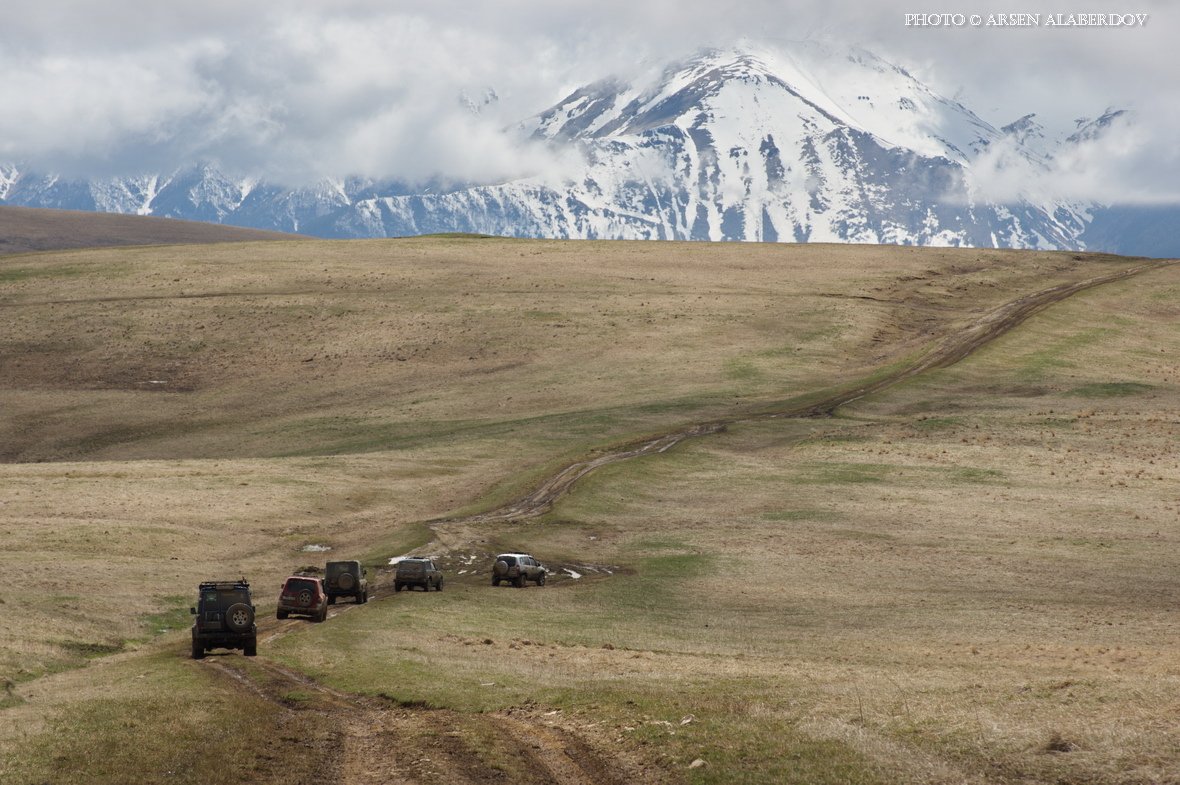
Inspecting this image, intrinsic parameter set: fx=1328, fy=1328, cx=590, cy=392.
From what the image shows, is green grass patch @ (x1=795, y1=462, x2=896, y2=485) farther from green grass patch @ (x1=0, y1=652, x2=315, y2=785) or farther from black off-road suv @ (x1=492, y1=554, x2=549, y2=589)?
green grass patch @ (x1=0, y1=652, x2=315, y2=785)

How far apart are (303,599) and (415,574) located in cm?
759

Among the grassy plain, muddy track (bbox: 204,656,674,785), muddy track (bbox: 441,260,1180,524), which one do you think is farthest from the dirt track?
muddy track (bbox: 441,260,1180,524)

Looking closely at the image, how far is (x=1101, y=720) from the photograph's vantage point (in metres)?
24.7

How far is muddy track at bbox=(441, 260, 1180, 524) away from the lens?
72312mm

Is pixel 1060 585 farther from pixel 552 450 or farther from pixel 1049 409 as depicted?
pixel 1049 409

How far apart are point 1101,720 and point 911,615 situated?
2157 cm

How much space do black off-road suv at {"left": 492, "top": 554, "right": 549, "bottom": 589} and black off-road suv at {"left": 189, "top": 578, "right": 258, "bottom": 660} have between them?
59.0ft

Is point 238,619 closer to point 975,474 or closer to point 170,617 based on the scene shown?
point 170,617

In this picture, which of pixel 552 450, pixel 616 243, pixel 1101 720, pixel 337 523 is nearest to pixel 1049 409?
pixel 552 450

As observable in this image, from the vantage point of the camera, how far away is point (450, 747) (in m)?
25.9

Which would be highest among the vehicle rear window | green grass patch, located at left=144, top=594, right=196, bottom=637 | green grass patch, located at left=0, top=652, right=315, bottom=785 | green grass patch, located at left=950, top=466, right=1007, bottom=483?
the vehicle rear window

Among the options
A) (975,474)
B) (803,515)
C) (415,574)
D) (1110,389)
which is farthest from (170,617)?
(1110,389)

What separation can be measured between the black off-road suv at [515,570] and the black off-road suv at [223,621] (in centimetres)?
1799

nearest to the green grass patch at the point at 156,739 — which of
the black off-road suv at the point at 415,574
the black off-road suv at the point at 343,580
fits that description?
the black off-road suv at the point at 343,580
